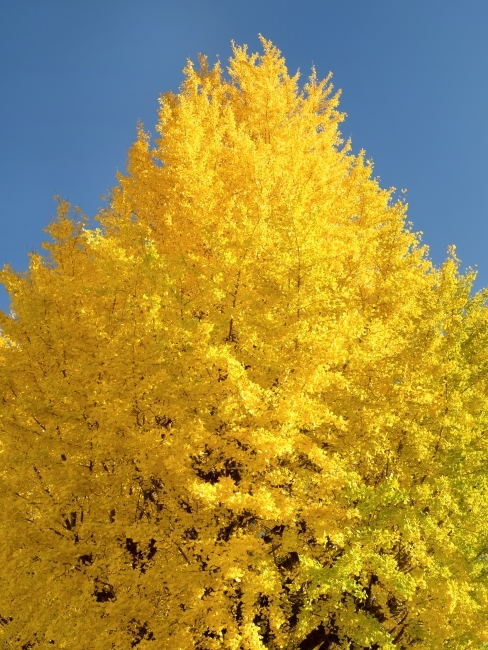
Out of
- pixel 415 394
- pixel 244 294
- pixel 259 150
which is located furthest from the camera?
pixel 259 150

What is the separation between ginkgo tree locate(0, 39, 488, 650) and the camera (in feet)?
16.8

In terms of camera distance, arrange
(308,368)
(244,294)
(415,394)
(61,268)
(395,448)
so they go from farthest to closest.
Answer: (61,268) < (395,448) < (415,394) < (244,294) < (308,368)

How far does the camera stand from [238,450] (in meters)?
5.18

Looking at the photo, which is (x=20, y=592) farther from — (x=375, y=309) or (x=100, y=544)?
(x=375, y=309)

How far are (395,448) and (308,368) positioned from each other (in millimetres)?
2479

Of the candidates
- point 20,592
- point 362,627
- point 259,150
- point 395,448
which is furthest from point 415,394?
point 259,150

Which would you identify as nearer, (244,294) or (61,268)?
(244,294)

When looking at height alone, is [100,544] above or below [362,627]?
below

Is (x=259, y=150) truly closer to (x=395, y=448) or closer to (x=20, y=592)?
(x=395, y=448)

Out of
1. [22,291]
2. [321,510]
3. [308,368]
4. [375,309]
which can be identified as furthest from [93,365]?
[375,309]

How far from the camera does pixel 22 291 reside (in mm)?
6836

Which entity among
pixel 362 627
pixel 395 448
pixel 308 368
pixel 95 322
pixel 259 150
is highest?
pixel 259 150

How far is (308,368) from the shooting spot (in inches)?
205

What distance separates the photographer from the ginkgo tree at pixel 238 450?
512cm
